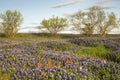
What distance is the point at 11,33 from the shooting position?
58.6 metres

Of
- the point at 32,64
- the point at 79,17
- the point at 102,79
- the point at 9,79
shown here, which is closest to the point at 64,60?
the point at 32,64

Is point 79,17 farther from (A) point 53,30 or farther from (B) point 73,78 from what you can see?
(B) point 73,78

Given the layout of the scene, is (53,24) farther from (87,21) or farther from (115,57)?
(115,57)

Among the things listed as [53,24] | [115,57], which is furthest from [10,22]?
[115,57]

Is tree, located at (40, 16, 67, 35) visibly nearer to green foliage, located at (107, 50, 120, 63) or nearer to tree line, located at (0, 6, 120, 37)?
tree line, located at (0, 6, 120, 37)

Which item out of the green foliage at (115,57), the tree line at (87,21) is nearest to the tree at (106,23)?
the tree line at (87,21)

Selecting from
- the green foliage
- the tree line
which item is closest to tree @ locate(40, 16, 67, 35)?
the tree line

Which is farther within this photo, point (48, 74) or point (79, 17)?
point (79, 17)

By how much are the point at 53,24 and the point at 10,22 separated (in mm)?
9281

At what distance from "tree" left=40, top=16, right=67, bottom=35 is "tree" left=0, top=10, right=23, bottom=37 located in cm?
551

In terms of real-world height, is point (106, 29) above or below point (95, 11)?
below

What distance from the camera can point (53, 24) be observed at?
61.1 meters

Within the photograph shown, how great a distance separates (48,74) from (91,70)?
5.18 ft

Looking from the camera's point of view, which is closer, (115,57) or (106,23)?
(115,57)
